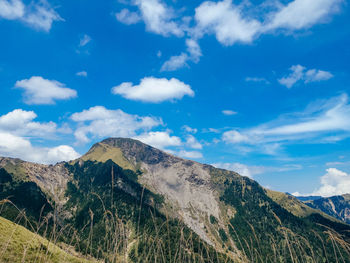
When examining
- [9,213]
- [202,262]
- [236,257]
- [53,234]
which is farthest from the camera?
[9,213]

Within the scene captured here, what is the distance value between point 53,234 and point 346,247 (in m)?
10.5

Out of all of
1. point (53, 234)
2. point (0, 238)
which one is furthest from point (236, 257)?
point (0, 238)

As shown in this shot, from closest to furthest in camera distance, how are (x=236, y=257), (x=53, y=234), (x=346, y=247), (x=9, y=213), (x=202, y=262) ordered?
(x=346, y=247), (x=53, y=234), (x=202, y=262), (x=236, y=257), (x=9, y=213)

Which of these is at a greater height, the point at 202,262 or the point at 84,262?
the point at 202,262

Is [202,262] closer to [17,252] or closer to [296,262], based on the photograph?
[296,262]

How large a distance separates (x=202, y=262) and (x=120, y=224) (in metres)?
3.92

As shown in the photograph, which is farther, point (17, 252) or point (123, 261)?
point (17, 252)

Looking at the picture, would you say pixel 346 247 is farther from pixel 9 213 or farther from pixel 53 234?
pixel 9 213

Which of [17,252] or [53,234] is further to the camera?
[17,252]

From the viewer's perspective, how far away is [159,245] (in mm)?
9148

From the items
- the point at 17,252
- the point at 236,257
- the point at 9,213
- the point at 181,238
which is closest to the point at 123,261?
the point at 181,238

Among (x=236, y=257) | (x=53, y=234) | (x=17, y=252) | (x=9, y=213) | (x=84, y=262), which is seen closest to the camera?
(x=53, y=234)

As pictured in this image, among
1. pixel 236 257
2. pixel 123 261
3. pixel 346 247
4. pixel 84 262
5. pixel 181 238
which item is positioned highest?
pixel 346 247

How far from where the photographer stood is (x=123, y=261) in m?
10.1
